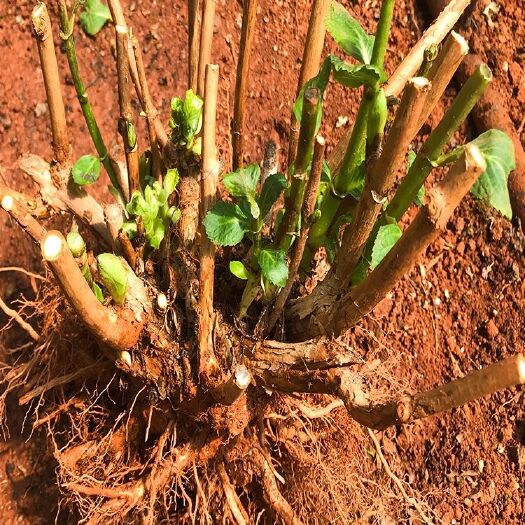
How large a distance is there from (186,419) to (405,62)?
69cm

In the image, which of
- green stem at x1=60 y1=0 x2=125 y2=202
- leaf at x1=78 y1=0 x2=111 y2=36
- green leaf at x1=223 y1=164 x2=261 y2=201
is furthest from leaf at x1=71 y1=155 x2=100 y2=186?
leaf at x1=78 y1=0 x2=111 y2=36

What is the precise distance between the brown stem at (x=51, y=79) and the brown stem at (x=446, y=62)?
0.47m

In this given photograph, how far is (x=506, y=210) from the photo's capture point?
652mm

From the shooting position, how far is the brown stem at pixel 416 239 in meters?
0.54

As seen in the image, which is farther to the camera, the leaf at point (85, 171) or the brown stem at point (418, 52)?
the leaf at point (85, 171)

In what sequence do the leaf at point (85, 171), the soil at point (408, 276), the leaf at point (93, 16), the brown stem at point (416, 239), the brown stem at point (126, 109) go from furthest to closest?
the leaf at point (93, 16)
the soil at point (408, 276)
the leaf at point (85, 171)
the brown stem at point (126, 109)
the brown stem at point (416, 239)

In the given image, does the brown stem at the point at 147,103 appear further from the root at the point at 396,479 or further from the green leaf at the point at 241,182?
the root at the point at 396,479

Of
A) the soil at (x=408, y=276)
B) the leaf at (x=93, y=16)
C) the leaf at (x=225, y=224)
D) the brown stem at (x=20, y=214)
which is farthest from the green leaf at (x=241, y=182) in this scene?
the leaf at (x=93, y=16)

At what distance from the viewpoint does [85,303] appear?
2.44 feet

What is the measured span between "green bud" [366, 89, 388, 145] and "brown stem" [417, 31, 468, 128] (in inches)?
1.9

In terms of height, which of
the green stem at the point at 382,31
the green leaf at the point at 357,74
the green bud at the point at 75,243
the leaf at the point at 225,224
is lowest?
the green bud at the point at 75,243

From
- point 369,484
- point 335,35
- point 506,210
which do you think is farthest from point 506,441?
point 335,35

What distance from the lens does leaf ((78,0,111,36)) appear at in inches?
58.9

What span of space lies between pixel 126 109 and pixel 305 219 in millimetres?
320
